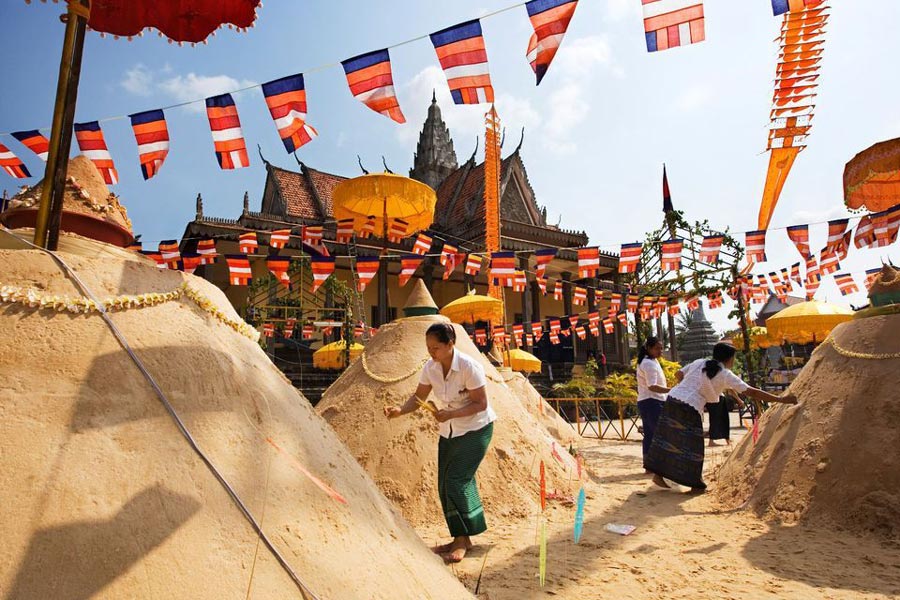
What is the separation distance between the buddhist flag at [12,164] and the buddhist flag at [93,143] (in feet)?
3.98

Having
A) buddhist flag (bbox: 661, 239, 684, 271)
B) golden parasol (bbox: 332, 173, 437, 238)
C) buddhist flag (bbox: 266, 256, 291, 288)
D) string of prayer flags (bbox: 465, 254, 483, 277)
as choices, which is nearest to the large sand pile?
golden parasol (bbox: 332, 173, 437, 238)

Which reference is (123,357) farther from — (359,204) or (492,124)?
(492,124)

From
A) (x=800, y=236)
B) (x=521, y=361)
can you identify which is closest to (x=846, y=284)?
(x=800, y=236)

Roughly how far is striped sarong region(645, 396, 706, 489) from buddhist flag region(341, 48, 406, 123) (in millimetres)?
3865

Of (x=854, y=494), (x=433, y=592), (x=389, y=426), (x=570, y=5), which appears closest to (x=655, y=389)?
(x=854, y=494)

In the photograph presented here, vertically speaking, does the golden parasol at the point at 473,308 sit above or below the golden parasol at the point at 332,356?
above

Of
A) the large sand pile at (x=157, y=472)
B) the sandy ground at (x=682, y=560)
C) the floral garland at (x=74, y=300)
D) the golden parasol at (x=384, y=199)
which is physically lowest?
the sandy ground at (x=682, y=560)

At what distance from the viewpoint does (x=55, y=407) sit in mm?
1536

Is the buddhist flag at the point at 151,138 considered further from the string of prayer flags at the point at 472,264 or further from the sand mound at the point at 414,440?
the string of prayer flags at the point at 472,264

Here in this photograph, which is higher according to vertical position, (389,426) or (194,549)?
(194,549)

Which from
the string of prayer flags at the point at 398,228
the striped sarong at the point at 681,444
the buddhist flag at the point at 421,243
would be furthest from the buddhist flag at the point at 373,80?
the buddhist flag at the point at 421,243

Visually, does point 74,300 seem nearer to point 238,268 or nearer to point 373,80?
point 373,80

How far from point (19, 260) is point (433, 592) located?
1857 mm

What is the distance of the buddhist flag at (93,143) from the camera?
20.3 feet
